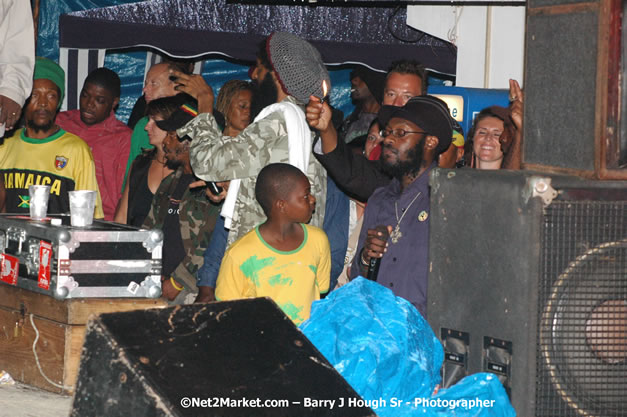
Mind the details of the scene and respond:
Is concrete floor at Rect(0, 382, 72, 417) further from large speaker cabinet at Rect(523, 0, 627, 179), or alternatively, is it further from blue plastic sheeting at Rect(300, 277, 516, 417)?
large speaker cabinet at Rect(523, 0, 627, 179)

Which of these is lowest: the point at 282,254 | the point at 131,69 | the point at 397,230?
the point at 282,254

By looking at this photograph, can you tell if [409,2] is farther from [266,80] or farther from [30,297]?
[30,297]

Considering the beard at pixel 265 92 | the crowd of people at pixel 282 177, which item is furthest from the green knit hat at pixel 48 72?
the beard at pixel 265 92

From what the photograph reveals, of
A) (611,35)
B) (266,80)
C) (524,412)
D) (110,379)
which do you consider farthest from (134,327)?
(266,80)

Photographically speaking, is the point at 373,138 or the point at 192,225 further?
the point at 373,138

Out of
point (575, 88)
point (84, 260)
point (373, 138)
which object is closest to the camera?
point (575, 88)

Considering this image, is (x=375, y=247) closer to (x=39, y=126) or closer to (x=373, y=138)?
(x=373, y=138)

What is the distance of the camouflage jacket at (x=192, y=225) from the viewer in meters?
5.58

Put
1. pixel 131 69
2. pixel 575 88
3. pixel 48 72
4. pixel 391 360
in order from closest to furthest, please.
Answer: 1. pixel 391 360
2. pixel 575 88
3. pixel 48 72
4. pixel 131 69

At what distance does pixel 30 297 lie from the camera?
167 inches

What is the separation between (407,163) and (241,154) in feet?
2.88

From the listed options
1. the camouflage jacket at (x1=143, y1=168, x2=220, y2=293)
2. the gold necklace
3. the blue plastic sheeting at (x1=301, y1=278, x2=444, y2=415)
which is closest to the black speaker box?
the blue plastic sheeting at (x1=301, y1=278, x2=444, y2=415)

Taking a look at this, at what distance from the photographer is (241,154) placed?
451 centimetres

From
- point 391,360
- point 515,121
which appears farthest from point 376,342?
point 515,121
